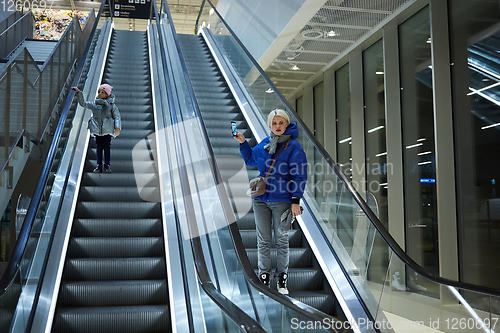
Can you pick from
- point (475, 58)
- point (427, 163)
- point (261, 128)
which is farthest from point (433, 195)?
point (261, 128)

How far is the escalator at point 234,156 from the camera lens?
15.7ft

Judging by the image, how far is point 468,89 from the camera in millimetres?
6996

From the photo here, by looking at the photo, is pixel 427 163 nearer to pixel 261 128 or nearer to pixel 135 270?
pixel 261 128

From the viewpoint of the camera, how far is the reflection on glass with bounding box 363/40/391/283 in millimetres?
9492

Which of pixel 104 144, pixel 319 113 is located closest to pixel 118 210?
pixel 104 144

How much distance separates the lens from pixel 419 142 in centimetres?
830

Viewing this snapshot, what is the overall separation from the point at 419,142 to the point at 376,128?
181 centimetres

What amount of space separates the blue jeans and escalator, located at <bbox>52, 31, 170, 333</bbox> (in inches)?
41.7

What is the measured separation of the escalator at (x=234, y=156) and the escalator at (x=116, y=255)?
3.55 ft

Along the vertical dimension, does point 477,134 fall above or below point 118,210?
above

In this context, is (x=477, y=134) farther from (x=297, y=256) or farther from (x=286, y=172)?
(x=286, y=172)

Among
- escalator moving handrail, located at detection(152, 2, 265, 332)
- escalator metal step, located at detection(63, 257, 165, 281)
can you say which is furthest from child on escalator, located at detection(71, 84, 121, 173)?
escalator metal step, located at detection(63, 257, 165, 281)

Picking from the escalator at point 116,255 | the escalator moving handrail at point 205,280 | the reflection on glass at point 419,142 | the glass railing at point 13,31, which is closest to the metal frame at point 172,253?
the escalator at point 116,255

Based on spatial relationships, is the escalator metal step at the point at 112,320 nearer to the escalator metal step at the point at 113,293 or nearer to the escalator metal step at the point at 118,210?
the escalator metal step at the point at 113,293
